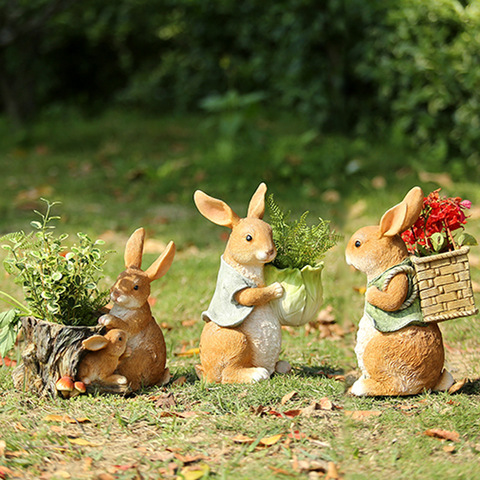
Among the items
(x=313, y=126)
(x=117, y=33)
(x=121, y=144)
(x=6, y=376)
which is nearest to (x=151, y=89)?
(x=117, y=33)

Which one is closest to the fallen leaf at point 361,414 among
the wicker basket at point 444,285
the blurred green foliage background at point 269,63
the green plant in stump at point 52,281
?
the wicker basket at point 444,285

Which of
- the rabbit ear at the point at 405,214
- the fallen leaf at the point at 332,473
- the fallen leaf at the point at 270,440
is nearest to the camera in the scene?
the fallen leaf at the point at 332,473

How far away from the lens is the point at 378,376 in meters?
3.26

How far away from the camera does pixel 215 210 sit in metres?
3.50

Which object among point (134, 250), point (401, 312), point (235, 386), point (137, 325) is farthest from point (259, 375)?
point (134, 250)

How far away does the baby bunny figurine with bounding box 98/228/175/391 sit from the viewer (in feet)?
11.1

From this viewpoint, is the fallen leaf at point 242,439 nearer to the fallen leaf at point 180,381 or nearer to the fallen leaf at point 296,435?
the fallen leaf at point 296,435

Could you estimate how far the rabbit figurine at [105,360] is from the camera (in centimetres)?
328

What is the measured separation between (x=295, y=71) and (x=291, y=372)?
20.8ft

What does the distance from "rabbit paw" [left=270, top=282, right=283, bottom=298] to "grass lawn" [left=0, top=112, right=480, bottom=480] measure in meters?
0.43

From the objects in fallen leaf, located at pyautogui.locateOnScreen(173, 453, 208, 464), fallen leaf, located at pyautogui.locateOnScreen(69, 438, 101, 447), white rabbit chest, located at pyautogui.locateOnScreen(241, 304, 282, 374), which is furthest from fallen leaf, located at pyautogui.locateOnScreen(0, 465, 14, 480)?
white rabbit chest, located at pyautogui.locateOnScreen(241, 304, 282, 374)

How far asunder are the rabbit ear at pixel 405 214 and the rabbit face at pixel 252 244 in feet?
1.80

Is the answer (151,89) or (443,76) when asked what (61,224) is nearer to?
(443,76)

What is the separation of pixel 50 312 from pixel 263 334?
1036mm
